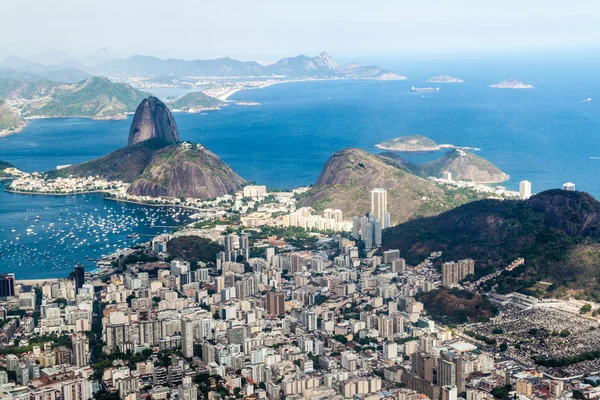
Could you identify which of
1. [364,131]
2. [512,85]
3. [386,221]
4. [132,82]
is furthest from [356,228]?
[132,82]

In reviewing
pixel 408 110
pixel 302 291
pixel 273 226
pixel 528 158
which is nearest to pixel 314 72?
pixel 408 110

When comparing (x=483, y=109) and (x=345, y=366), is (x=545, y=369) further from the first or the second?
(x=483, y=109)

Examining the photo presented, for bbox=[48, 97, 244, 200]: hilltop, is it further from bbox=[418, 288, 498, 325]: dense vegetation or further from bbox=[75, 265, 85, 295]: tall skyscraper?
bbox=[418, 288, 498, 325]: dense vegetation

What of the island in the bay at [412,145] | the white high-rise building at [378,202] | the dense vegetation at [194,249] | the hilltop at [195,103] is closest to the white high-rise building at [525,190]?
the white high-rise building at [378,202]

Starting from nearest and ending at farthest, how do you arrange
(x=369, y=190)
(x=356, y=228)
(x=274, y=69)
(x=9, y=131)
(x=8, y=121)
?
(x=356, y=228) → (x=369, y=190) → (x=9, y=131) → (x=8, y=121) → (x=274, y=69)

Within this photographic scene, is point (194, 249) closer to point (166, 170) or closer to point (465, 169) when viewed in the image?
point (166, 170)
